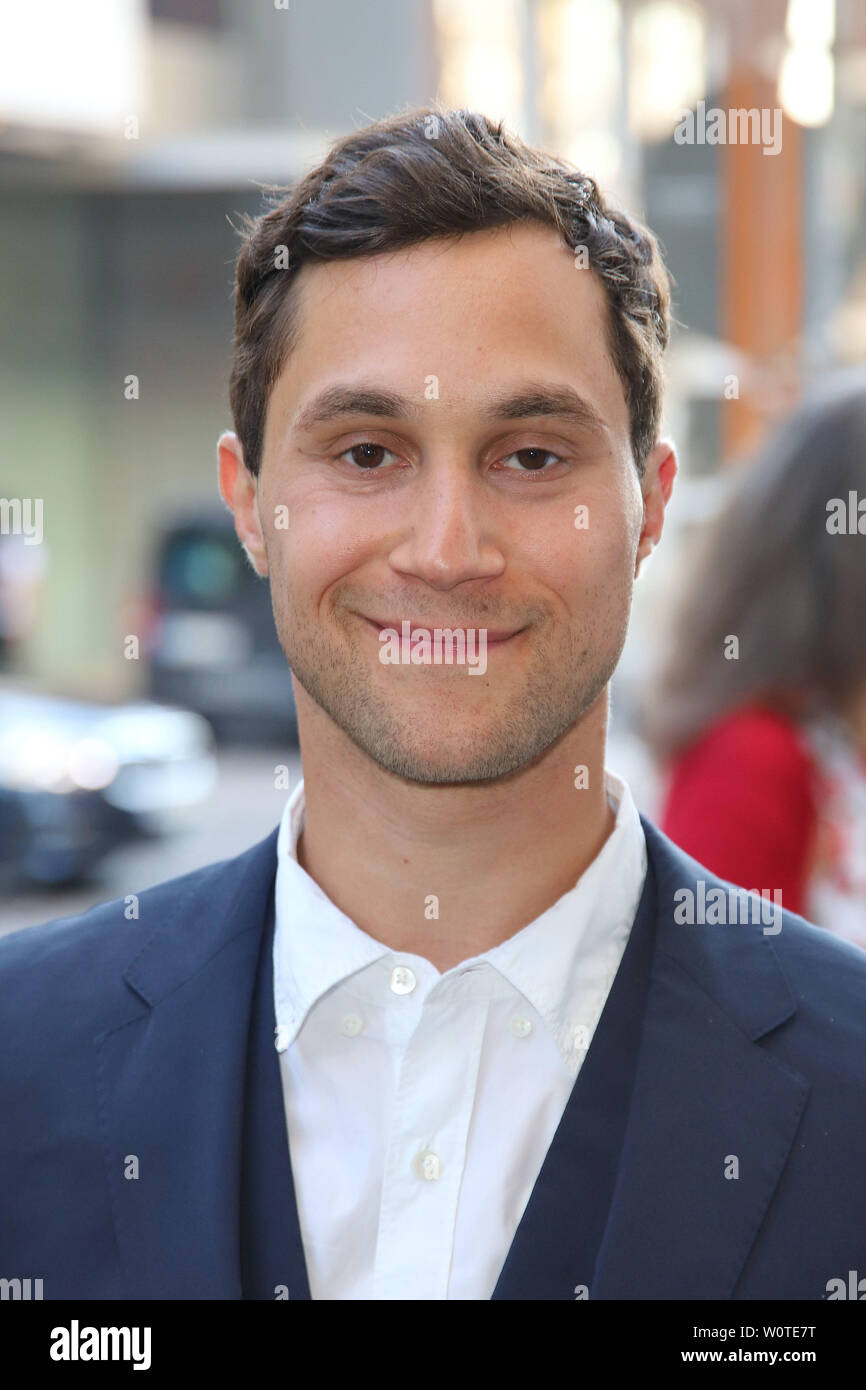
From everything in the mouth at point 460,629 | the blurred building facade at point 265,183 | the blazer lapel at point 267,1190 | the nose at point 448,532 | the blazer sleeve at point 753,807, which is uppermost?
the blurred building facade at point 265,183

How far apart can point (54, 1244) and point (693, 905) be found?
65cm

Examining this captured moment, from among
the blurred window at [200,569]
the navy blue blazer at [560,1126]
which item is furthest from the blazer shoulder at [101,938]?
the blurred window at [200,569]

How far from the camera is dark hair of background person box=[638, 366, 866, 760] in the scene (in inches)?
90.0

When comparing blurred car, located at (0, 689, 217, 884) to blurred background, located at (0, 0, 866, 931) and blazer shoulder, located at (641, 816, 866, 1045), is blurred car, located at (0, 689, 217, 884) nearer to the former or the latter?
blurred background, located at (0, 0, 866, 931)

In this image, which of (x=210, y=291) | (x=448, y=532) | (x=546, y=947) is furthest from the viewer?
(x=210, y=291)

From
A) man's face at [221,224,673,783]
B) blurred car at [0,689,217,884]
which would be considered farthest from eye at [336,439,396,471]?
blurred car at [0,689,217,884]

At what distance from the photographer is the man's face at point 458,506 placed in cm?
135

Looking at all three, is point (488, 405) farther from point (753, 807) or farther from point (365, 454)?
point (753, 807)

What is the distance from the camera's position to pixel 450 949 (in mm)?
1461

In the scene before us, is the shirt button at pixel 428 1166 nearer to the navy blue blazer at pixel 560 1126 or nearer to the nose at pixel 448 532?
the navy blue blazer at pixel 560 1126

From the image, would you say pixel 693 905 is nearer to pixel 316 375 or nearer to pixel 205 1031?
pixel 205 1031

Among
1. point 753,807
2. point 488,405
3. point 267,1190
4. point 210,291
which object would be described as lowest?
point 267,1190

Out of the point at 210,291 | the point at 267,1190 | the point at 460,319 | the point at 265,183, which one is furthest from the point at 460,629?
the point at 210,291

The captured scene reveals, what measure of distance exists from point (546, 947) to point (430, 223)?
2.18 feet
